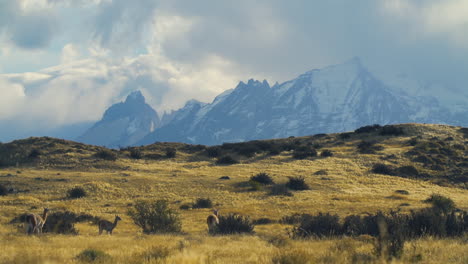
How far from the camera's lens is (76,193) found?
101 feet

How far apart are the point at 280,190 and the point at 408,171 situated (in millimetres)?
18421

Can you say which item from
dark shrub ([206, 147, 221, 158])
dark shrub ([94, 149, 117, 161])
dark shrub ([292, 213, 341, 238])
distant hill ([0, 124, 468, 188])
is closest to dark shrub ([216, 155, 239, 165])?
distant hill ([0, 124, 468, 188])

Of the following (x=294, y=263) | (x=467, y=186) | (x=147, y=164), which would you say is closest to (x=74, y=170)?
(x=147, y=164)

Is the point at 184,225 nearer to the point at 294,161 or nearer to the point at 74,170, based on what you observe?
the point at 74,170

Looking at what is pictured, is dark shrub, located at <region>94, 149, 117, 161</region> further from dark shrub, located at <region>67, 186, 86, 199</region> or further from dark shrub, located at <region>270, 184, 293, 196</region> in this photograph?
dark shrub, located at <region>270, 184, 293, 196</region>

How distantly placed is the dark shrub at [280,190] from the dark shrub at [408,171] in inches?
640

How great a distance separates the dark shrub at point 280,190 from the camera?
106 feet

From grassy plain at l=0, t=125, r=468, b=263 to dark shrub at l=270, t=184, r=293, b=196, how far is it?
672 millimetres

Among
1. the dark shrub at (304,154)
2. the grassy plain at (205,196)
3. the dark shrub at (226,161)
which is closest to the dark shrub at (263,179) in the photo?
the grassy plain at (205,196)

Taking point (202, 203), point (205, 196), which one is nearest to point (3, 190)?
point (205, 196)

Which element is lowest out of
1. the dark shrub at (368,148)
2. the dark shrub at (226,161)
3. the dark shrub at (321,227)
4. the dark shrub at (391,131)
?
the dark shrub at (321,227)

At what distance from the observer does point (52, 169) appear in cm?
4106

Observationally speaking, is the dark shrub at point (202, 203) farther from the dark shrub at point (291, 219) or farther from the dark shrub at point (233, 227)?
the dark shrub at point (233, 227)

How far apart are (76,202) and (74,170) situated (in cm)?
1379
